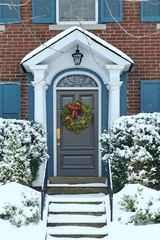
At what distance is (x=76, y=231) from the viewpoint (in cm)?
598

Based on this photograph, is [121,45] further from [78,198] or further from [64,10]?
[78,198]

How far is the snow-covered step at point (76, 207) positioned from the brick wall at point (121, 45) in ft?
8.92

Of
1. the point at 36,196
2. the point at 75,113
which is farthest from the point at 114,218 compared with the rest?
the point at 75,113

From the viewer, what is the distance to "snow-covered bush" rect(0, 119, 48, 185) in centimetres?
675

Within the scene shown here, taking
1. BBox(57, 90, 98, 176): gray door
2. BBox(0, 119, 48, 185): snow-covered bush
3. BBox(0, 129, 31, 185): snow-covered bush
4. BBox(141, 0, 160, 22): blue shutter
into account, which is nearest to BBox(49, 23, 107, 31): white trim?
BBox(141, 0, 160, 22): blue shutter

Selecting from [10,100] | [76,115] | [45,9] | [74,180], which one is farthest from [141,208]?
[45,9]

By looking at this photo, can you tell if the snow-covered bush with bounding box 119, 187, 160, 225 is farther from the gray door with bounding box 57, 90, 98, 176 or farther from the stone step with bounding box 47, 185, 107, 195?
the gray door with bounding box 57, 90, 98, 176

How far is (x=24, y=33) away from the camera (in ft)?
28.0

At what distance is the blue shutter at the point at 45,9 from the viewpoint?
27.8ft

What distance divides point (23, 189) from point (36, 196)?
0.98ft

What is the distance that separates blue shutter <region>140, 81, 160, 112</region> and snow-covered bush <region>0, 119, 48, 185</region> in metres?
2.71

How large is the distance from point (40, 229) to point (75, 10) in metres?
5.52

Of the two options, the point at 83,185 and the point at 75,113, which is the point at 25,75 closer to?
the point at 75,113

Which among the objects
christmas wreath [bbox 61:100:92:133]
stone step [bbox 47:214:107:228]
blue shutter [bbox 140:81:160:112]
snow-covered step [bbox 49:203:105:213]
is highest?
blue shutter [bbox 140:81:160:112]
